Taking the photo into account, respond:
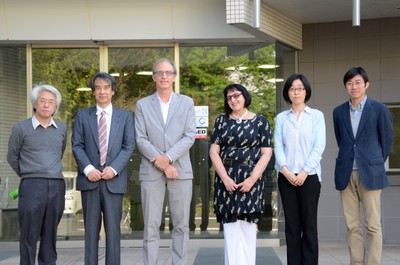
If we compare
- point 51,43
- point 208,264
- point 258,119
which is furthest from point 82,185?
point 51,43

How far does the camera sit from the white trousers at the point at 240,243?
6648 mm

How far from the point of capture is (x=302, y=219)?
22.4ft

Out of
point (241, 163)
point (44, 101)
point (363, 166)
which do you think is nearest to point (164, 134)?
point (241, 163)

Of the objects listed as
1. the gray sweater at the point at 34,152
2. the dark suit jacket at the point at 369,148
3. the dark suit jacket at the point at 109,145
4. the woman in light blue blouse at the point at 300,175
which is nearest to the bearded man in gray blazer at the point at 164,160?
the dark suit jacket at the point at 109,145

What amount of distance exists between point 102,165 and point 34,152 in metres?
0.64

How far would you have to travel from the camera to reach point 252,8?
30.9ft

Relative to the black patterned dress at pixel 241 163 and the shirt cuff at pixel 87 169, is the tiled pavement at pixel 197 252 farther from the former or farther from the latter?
the shirt cuff at pixel 87 169

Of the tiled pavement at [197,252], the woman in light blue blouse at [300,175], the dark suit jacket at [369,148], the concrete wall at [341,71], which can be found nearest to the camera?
the woman in light blue blouse at [300,175]

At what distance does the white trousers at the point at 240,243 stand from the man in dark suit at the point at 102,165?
3.30ft

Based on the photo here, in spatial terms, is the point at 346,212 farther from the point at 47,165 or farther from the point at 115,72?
the point at 115,72

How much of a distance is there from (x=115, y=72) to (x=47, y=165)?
433cm

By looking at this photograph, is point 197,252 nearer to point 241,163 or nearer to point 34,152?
point 241,163

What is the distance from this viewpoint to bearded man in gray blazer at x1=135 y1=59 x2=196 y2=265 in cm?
663

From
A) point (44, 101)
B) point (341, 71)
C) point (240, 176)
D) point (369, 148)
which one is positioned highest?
point (341, 71)
